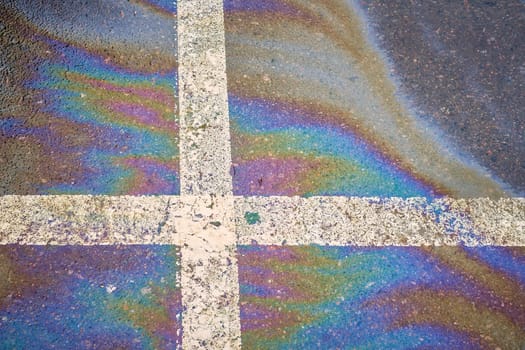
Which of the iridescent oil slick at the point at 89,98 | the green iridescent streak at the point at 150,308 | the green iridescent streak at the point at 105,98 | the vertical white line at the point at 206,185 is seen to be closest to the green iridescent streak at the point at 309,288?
the vertical white line at the point at 206,185

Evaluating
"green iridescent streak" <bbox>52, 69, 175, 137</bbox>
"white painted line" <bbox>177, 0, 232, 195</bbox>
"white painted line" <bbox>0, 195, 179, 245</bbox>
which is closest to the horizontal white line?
"white painted line" <bbox>0, 195, 179, 245</bbox>

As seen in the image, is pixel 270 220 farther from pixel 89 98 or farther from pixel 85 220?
pixel 89 98

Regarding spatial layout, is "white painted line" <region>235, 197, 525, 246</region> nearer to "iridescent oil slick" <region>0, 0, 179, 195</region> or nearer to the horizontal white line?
the horizontal white line

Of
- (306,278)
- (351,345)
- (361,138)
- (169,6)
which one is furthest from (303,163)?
Answer: (169,6)

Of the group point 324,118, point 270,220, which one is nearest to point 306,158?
point 324,118

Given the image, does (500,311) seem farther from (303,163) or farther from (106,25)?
(106,25)
